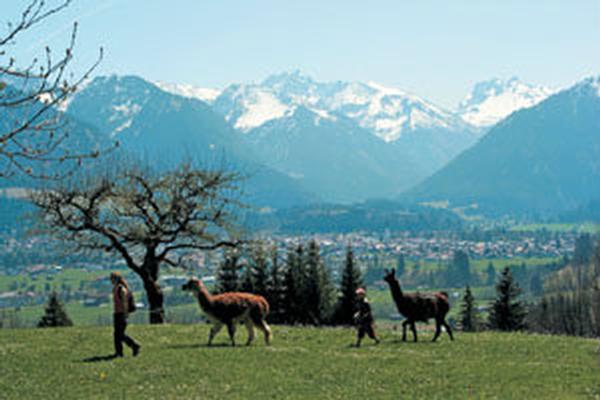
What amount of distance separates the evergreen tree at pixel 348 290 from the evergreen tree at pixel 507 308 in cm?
1484

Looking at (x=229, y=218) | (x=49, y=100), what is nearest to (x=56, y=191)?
(x=229, y=218)

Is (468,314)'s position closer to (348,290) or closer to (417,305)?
(348,290)

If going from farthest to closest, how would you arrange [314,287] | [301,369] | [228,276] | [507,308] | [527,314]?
[527,314] < [314,287] < [228,276] < [507,308] < [301,369]

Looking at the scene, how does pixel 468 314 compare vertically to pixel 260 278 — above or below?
below

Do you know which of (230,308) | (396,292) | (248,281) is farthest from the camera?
(248,281)

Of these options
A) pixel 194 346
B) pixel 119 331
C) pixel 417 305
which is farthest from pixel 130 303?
pixel 417 305

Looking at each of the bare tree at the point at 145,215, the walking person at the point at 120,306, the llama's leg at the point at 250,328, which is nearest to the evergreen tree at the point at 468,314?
the bare tree at the point at 145,215

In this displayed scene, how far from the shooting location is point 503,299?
72.2 meters

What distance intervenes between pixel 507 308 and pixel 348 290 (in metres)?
16.7

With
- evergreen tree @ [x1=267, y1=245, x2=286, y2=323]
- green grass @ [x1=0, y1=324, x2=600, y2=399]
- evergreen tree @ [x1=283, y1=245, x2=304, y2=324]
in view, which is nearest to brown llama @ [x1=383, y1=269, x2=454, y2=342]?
green grass @ [x1=0, y1=324, x2=600, y2=399]

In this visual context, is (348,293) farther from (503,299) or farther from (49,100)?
(49,100)

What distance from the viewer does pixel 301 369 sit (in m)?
23.2

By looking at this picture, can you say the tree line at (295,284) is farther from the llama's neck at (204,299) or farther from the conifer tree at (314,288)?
the llama's neck at (204,299)

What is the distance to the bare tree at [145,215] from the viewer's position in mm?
41438
